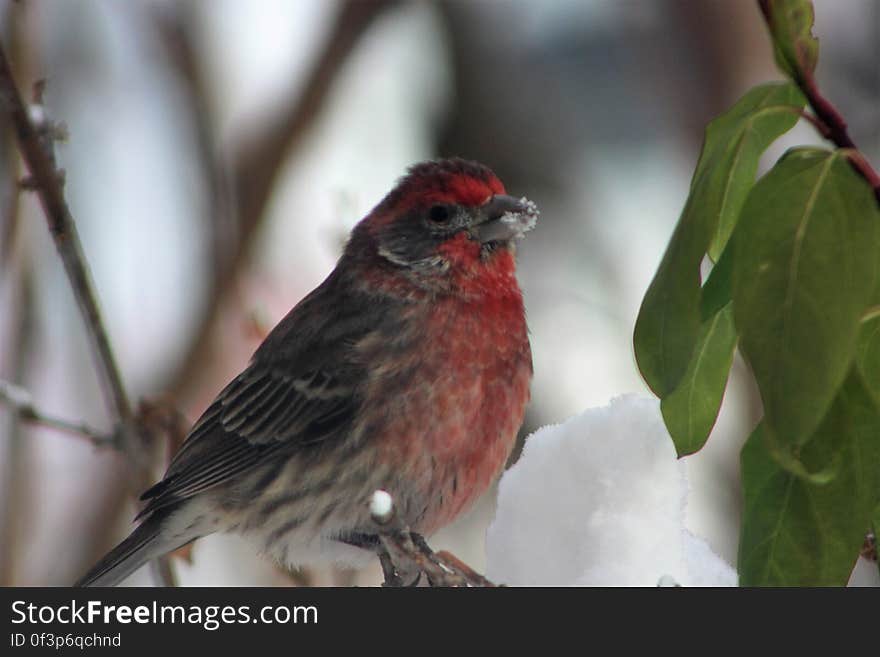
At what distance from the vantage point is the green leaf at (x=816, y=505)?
207 cm

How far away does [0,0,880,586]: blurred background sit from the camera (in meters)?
6.36

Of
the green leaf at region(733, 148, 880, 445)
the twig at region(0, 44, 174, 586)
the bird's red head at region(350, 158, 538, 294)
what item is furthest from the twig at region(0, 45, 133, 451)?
the green leaf at region(733, 148, 880, 445)

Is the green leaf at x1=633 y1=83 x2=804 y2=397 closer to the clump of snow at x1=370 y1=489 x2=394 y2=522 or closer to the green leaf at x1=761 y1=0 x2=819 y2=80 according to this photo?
the green leaf at x1=761 y1=0 x2=819 y2=80

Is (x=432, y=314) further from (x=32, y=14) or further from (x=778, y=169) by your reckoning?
(x=32, y=14)

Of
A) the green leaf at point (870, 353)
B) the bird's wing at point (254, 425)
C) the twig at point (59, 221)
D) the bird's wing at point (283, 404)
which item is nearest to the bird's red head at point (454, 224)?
the bird's wing at point (283, 404)

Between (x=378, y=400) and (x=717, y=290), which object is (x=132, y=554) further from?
(x=717, y=290)

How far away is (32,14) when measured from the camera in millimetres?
5195

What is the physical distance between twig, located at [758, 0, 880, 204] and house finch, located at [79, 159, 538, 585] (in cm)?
181

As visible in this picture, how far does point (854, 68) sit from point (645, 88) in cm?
134

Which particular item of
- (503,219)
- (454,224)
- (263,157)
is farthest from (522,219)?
(263,157)

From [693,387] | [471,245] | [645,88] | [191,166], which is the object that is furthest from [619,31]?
[693,387]

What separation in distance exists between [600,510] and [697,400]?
0.97 ft

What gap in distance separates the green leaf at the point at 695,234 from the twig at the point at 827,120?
9cm

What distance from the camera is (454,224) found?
13.0 ft
